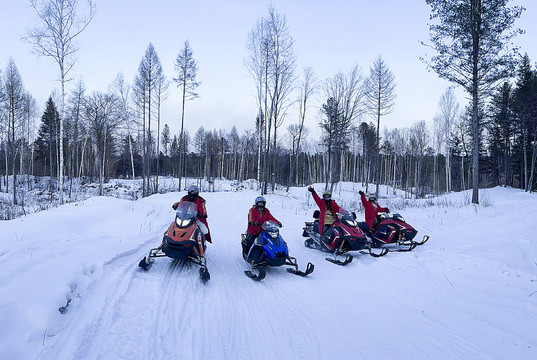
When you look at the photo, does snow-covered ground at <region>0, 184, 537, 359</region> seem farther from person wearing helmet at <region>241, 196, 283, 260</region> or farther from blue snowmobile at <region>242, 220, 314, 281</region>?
person wearing helmet at <region>241, 196, 283, 260</region>

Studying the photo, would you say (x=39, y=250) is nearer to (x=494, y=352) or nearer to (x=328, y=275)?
(x=328, y=275)

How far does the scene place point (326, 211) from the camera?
26.2ft

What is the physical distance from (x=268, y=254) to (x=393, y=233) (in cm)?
415

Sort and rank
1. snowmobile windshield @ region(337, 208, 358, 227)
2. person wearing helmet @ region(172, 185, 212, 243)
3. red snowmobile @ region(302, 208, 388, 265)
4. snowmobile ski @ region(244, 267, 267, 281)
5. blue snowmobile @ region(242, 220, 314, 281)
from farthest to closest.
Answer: snowmobile windshield @ region(337, 208, 358, 227) < red snowmobile @ region(302, 208, 388, 265) < person wearing helmet @ region(172, 185, 212, 243) < blue snowmobile @ region(242, 220, 314, 281) < snowmobile ski @ region(244, 267, 267, 281)

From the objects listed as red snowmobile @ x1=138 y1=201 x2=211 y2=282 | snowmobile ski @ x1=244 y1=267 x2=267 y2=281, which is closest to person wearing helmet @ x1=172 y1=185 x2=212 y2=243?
red snowmobile @ x1=138 y1=201 x2=211 y2=282

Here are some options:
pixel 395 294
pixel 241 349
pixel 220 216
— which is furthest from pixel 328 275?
pixel 220 216

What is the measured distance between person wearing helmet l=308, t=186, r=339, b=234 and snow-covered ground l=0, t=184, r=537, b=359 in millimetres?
1098

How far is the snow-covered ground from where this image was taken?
2809 millimetres

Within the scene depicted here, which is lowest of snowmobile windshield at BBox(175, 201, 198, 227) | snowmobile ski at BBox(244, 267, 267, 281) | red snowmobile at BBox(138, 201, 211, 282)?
snowmobile ski at BBox(244, 267, 267, 281)

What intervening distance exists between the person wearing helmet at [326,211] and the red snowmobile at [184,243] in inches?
140

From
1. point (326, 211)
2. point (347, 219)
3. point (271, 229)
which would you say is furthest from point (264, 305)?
point (326, 211)

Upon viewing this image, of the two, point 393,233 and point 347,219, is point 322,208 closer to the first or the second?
point 347,219

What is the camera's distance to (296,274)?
18.2 feet

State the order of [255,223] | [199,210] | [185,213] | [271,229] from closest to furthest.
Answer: [185,213], [271,229], [199,210], [255,223]
